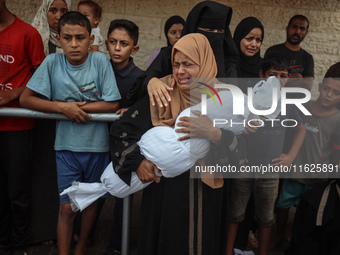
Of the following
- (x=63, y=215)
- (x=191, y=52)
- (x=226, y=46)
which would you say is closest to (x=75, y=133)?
(x=63, y=215)

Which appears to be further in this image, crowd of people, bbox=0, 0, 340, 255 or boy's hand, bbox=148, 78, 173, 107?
crowd of people, bbox=0, 0, 340, 255

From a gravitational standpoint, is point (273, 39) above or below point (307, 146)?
above

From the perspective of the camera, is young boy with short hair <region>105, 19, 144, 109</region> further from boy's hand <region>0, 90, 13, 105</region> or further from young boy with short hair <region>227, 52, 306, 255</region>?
young boy with short hair <region>227, 52, 306, 255</region>

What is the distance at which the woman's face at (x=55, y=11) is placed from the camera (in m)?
3.13

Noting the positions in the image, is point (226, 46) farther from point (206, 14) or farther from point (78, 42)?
point (78, 42)

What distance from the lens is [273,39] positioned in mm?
5633

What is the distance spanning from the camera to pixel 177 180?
2055mm

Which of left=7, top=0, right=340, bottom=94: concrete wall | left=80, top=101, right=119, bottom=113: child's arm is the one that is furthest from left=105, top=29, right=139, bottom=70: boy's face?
left=7, top=0, right=340, bottom=94: concrete wall

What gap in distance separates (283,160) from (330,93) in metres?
0.63

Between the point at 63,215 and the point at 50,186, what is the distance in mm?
454

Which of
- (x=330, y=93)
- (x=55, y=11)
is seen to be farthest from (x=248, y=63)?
(x=55, y=11)

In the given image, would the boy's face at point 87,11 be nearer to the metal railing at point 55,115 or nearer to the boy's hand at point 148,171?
the metal railing at point 55,115

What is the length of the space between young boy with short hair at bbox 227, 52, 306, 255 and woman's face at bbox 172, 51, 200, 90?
0.85 meters

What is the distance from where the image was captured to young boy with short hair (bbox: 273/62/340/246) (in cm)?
267
